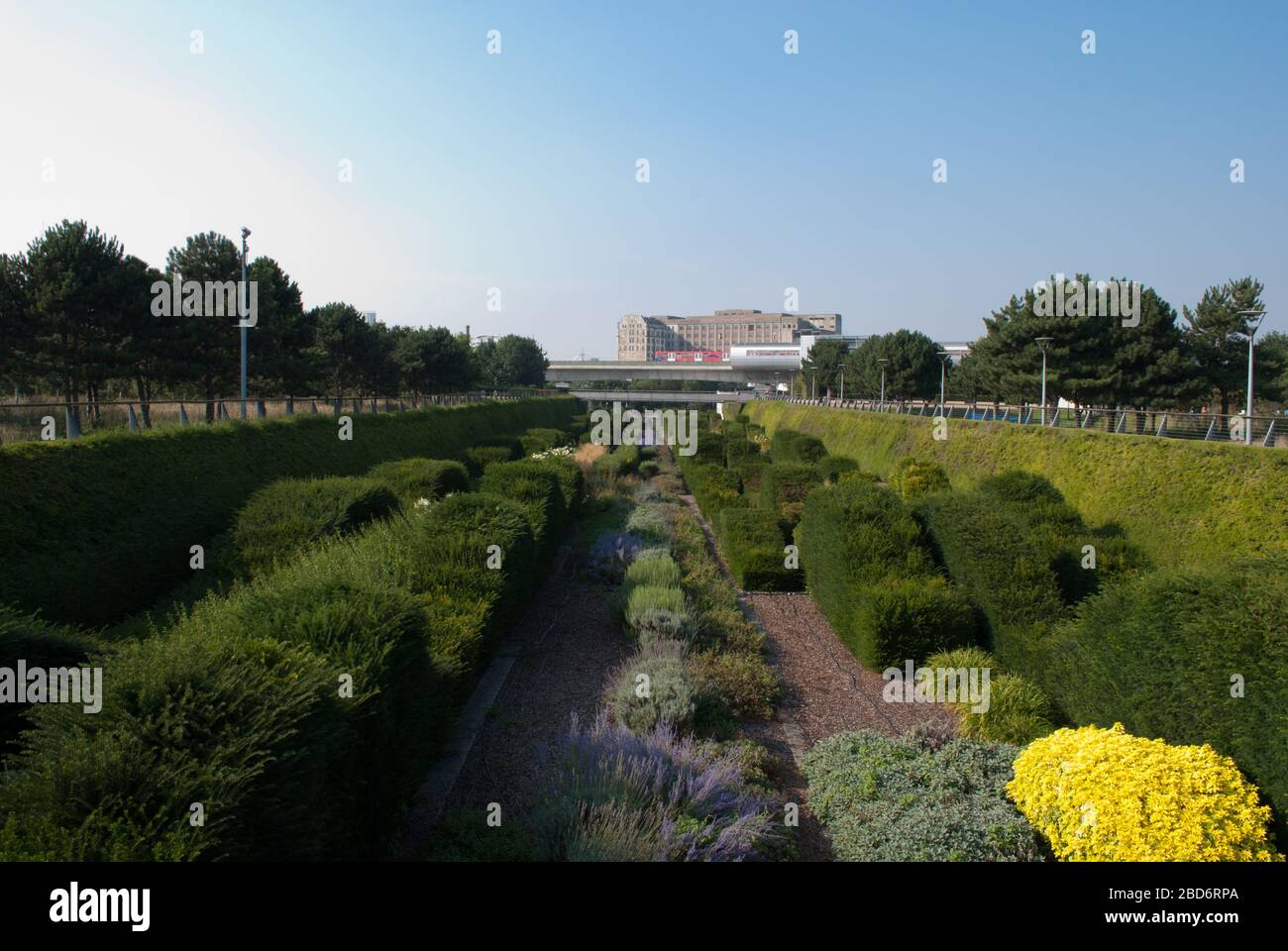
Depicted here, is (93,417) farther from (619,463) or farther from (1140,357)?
(1140,357)

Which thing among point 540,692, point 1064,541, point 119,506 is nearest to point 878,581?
point 1064,541

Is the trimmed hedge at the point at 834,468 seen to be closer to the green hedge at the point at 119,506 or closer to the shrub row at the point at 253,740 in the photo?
the green hedge at the point at 119,506

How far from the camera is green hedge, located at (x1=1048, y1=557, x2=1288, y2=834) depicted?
5625mm

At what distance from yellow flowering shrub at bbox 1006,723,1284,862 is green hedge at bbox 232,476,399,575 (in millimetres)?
9799

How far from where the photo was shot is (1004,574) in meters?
10.8

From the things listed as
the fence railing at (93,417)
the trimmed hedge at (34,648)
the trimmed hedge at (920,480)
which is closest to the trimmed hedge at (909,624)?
the trimmed hedge at (34,648)

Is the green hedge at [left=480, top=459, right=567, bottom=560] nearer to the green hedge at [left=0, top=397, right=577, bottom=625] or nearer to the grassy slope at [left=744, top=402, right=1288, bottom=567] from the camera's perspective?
the green hedge at [left=0, top=397, right=577, bottom=625]

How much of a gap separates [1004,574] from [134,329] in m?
29.2

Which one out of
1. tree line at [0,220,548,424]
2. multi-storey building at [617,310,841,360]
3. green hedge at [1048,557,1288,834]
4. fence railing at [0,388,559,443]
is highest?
multi-storey building at [617,310,841,360]

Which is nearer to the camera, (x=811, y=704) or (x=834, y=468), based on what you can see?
(x=811, y=704)

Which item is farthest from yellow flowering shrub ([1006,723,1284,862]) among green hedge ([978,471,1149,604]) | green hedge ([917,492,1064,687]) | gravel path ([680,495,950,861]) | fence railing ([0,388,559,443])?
fence railing ([0,388,559,443])

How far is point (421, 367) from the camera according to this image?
199 ft
